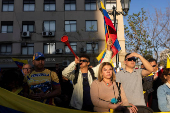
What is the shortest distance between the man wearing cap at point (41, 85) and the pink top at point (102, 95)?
2.59ft

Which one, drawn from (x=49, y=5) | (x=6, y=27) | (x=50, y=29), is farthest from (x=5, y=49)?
(x=49, y=5)

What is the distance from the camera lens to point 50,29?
24.6 m

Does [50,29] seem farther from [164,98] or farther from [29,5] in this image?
[164,98]

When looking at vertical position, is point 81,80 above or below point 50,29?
below

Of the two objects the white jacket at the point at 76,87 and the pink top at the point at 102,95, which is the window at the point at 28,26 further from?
the pink top at the point at 102,95

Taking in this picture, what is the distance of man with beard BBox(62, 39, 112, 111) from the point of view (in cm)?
350

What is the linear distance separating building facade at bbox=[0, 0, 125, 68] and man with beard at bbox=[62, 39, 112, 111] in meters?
19.7

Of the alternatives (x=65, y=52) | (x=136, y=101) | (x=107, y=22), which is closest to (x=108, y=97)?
(x=136, y=101)

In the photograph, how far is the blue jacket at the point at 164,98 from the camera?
130 inches

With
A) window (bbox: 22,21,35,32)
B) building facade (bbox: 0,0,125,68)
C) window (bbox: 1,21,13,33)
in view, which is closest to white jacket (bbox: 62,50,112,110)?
building facade (bbox: 0,0,125,68)

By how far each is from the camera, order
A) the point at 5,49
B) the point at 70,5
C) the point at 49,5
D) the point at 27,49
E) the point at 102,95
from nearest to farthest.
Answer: the point at 102,95 < the point at 5,49 < the point at 27,49 < the point at 49,5 < the point at 70,5

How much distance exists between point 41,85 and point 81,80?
767 mm

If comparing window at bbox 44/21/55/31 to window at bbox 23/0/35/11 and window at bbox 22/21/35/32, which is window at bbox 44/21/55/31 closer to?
window at bbox 22/21/35/32

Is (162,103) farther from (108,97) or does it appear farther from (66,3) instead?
(66,3)
